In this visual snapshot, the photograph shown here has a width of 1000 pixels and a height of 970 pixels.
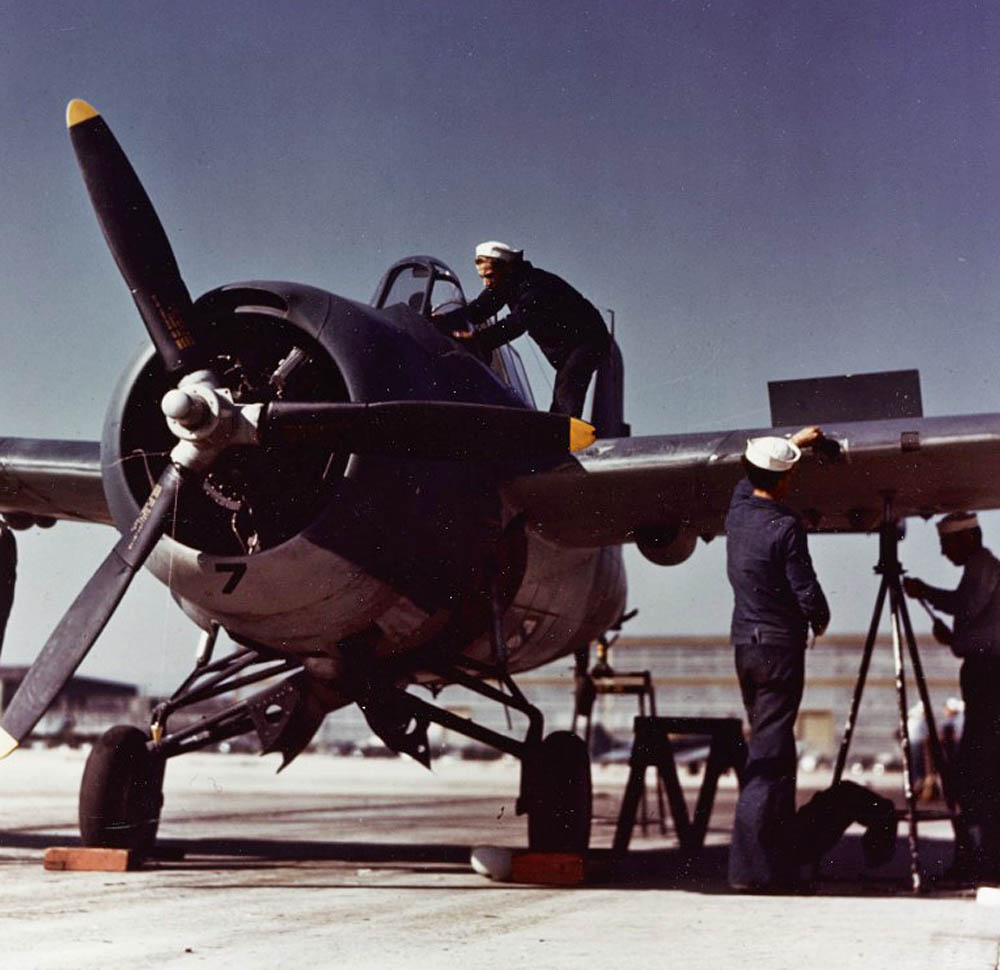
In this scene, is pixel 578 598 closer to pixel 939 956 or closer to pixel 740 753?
pixel 740 753

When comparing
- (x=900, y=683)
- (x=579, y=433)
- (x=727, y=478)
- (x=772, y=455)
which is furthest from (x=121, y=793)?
(x=900, y=683)

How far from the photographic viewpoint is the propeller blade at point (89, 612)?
667 centimetres

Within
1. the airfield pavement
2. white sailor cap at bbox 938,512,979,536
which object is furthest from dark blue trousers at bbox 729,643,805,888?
white sailor cap at bbox 938,512,979,536

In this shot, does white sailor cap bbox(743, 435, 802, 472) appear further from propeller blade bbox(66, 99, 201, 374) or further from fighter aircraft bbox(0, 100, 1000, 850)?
propeller blade bbox(66, 99, 201, 374)

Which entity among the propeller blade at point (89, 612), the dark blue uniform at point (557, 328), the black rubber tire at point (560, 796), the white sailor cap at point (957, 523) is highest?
the dark blue uniform at point (557, 328)

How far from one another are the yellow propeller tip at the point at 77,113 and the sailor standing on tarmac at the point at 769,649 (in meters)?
4.06

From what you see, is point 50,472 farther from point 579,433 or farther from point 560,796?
point 579,433

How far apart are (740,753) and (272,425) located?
15.6ft

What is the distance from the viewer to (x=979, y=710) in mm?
7832

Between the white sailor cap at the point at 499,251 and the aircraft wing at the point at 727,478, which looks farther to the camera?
the white sailor cap at the point at 499,251

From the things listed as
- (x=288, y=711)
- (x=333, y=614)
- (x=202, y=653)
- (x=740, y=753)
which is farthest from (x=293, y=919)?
(x=740, y=753)

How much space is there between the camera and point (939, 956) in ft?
14.5

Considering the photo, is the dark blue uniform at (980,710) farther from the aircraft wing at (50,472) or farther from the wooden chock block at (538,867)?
the aircraft wing at (50,472)

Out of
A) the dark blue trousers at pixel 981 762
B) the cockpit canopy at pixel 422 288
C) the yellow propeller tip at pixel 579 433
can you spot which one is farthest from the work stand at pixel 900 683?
the cockpit canopy at pixel 422 288
